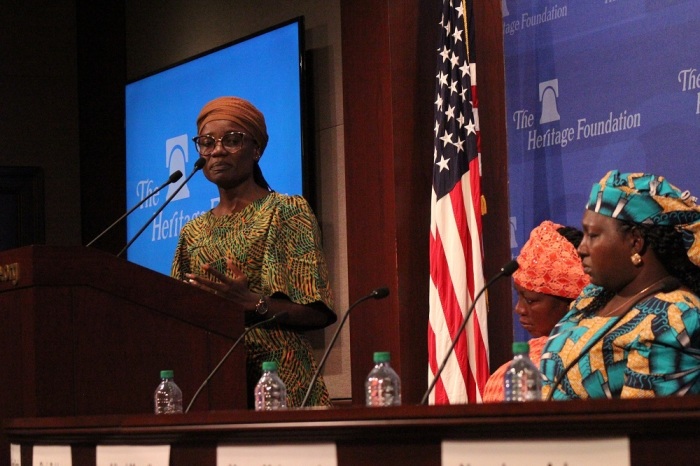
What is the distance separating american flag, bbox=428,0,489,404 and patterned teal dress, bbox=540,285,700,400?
61.7 inches

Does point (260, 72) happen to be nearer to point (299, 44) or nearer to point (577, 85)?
point (299, 44)

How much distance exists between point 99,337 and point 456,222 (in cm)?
223

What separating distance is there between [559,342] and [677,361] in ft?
1.30

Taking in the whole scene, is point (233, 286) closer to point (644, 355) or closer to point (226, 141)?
point (226, 141)

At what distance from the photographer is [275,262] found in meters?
3.74

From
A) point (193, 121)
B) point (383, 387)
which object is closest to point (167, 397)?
point (383, 387)

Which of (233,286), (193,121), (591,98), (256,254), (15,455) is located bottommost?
(15,455)

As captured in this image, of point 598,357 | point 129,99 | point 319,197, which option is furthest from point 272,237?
point 129,99

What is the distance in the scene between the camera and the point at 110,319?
3.16 meters

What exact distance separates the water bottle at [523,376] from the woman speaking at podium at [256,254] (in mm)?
1144

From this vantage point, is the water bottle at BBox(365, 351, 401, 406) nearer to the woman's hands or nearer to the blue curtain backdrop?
the woman's hands

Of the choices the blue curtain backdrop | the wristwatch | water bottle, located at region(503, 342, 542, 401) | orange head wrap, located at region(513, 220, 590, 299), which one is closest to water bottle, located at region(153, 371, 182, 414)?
the wristwatch

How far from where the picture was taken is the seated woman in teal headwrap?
9.87 ft

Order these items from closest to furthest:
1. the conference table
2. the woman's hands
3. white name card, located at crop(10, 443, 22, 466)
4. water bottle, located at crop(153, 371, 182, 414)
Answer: the conference table
white name card, located at crop(10, 443, 22, 466)
water bottle, located at crop(153, 371, 182, 414)
the woman's hands
